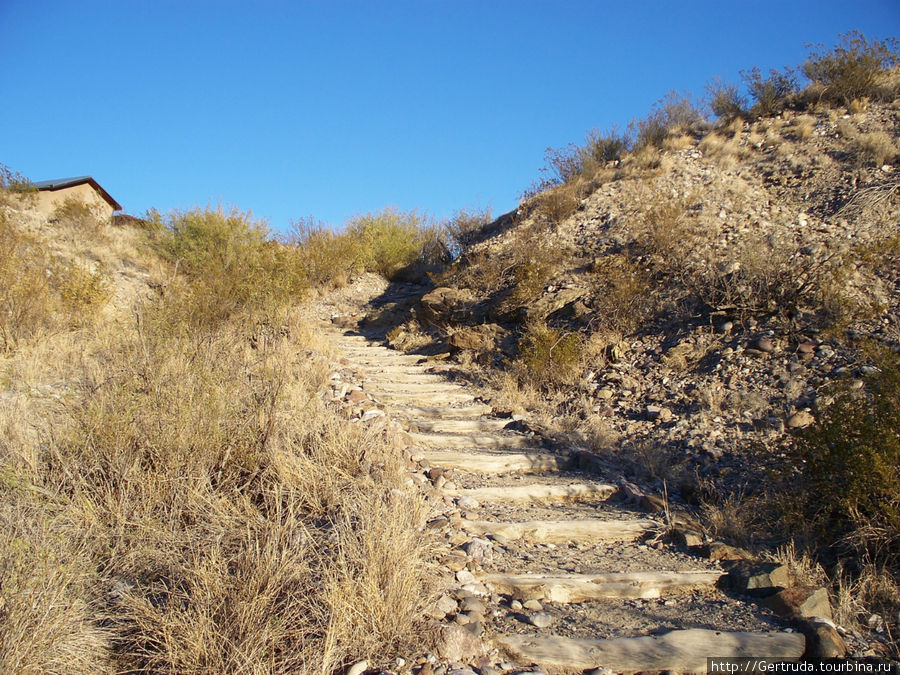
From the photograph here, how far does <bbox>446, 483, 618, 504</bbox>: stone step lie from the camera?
14.3 feet

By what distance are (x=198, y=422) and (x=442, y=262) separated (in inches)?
551

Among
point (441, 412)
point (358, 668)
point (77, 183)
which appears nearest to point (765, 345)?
point (441, 412)

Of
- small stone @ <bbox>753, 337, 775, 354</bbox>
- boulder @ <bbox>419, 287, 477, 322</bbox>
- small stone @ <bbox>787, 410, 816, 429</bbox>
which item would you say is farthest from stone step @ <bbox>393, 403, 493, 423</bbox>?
boulder @ <bbox>419, 287, 477, 322</bbox>

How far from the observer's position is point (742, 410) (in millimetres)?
5785

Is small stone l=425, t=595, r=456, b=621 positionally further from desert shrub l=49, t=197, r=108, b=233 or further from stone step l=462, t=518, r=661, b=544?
desert shrub l=49, t=197, r=108, b=233

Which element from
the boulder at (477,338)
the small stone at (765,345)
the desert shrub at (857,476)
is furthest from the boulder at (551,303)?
the desert shrub at (857,476)

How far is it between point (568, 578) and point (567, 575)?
53 millimetres

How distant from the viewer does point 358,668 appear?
2207 millimetres

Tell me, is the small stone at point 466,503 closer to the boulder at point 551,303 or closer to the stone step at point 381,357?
the stone step at point 381,357

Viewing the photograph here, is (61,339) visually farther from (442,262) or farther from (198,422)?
(442,262)

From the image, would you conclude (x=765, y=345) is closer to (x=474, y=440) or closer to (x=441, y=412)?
(x=474, y=440)

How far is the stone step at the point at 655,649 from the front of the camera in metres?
2.50

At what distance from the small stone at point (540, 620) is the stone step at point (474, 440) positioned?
260 cm

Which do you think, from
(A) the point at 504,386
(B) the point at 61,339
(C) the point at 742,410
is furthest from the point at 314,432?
(B) the point at 61,339
